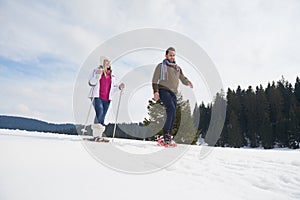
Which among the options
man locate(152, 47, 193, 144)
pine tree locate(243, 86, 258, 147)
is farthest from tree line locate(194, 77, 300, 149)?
man locate(152, 47, 193, 144)

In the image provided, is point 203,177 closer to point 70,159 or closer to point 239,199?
point 239,199

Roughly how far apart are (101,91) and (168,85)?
162 cm

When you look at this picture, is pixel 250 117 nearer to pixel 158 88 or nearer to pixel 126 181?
pixel 158 88

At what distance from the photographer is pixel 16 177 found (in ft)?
5.36

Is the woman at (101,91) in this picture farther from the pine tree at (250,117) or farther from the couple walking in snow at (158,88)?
the pine tree at (250,117)

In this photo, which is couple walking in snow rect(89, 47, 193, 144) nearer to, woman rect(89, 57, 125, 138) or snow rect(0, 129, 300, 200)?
woman rect(89, 57, 125, 138)

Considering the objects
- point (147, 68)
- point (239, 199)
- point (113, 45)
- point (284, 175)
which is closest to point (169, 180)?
point (239, 199)

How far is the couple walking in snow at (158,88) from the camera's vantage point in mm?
5145

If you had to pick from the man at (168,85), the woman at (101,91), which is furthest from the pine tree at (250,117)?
the woman at (101,91)

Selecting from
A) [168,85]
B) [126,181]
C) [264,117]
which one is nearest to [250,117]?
[264,117]

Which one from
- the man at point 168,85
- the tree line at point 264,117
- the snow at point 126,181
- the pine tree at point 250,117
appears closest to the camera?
the snow at point 126,181

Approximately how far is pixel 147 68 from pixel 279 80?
57.6 m

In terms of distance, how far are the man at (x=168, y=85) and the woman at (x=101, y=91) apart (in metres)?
1.15

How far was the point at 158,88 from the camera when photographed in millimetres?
5270
